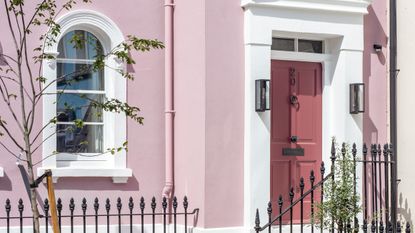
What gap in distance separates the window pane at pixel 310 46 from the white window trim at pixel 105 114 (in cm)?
246

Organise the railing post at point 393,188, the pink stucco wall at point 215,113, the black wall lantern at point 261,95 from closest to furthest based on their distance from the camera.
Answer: the pink stucco wall at point 215,113 < the black wall lantern at point 261,95 < the railing post at point 393,188

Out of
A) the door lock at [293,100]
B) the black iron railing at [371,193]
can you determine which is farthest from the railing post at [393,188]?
the door lock at [293,100]

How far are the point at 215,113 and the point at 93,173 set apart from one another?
5.62 feet

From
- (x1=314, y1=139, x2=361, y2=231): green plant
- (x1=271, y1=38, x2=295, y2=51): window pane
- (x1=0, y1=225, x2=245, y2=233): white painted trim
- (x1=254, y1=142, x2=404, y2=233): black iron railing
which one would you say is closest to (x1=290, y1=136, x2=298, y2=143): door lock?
(x1=254, y1=142, x2=404, y2=233): black iron railing

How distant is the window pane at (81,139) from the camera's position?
9.60m

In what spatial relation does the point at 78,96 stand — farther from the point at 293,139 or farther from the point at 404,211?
the point at 404,211

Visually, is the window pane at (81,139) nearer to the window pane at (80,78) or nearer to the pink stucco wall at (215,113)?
the window pane at (80,78)

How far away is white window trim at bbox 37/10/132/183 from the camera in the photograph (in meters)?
9.30

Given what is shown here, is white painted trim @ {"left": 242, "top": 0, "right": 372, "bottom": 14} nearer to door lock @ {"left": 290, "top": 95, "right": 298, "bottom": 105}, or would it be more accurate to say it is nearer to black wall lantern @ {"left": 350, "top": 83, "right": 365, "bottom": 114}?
black wall lantern @ {"left": 350, "top": 83, "right": 365, "bottom": 114}

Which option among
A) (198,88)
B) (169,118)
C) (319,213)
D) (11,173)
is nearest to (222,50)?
(198,88)

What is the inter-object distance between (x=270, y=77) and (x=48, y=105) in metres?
2.86

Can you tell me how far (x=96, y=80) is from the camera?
32.2 ft

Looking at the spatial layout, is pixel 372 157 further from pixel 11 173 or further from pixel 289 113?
pixel 11 173

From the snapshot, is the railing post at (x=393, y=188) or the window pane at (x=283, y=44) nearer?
the railing post at (x=393, y=188)
